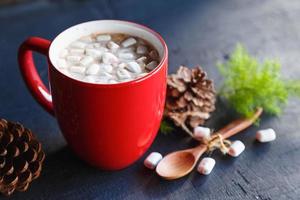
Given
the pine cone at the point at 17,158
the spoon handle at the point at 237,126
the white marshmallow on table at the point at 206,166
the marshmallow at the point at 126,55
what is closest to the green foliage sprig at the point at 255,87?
the spoon handle at the point at 237,126


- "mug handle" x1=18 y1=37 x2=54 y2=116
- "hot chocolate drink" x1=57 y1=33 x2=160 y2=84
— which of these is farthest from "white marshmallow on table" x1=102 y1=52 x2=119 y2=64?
"mug handle" x1=18 y1=37 x2=54 y2=116

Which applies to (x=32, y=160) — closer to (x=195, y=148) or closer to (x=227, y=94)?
(x=195, y=148)

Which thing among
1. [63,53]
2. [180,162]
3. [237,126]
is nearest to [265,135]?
[237,126]

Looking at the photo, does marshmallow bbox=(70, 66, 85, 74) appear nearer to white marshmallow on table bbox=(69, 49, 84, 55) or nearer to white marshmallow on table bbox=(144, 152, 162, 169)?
white marshmallow on table bbox=(69, 49, 84, 55)

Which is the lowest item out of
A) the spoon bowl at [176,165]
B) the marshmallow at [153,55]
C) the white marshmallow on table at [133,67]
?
the spoon bowl at [176,165]

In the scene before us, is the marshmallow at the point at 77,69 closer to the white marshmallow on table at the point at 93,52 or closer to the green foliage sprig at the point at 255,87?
the white marshmallow on table at the point at 93,52

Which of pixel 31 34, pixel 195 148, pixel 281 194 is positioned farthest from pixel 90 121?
pixel 31 34

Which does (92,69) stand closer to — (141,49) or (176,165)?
(141,49)
